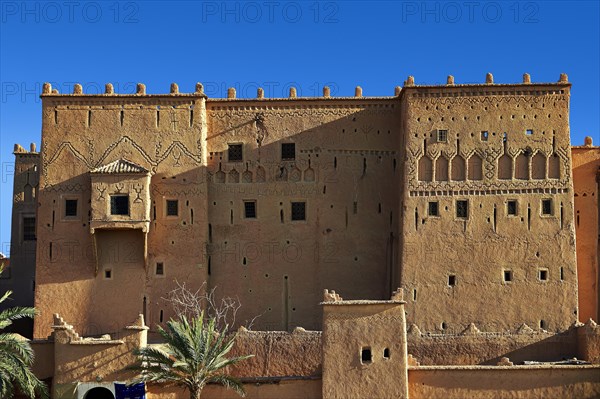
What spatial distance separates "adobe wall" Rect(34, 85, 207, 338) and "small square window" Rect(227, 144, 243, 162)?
1121mm

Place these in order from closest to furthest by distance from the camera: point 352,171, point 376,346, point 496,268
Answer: point 376,346, point 496,268, point 352,171

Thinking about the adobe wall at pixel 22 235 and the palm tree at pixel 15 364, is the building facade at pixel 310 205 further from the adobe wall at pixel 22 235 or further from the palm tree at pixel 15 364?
the palm tree at pixel 15 364

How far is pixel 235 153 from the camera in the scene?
43.2 m

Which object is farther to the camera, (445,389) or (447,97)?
(447,97)

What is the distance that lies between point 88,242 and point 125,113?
5.25m

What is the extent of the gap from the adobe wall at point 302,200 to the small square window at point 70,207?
521cm

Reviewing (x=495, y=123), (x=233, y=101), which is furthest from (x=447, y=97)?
(x=233, y=101)

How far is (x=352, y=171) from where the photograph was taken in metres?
42.8

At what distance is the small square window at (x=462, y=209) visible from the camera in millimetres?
40719

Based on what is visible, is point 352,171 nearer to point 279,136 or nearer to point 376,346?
point 279,136

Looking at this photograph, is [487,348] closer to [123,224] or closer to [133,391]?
[133,391]

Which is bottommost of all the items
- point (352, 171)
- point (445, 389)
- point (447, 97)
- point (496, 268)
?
point (445, 389)

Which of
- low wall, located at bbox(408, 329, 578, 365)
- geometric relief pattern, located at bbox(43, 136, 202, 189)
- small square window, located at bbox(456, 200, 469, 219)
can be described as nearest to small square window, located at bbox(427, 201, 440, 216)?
small square window, located at bbox(456, 200, 469, 219)

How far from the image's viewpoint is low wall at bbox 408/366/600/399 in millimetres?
33969
